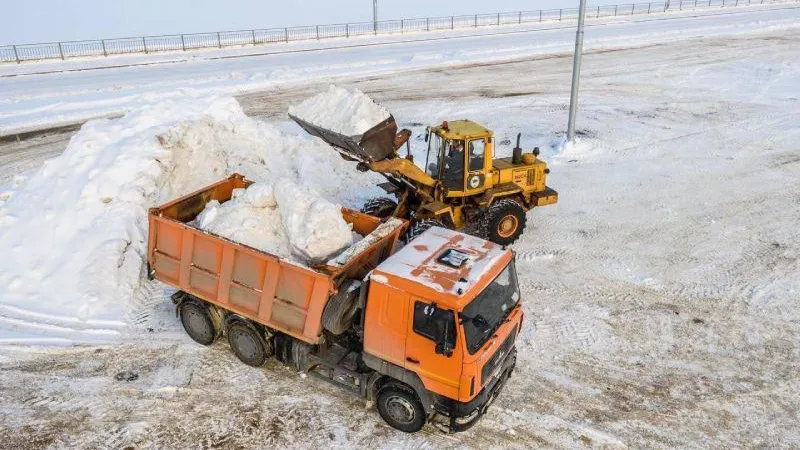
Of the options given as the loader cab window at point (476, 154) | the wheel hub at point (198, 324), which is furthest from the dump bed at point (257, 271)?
the loader cab window at point (476, 154)

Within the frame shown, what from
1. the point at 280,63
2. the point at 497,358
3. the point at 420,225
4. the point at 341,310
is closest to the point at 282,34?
the point at 280,63

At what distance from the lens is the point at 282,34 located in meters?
39.5

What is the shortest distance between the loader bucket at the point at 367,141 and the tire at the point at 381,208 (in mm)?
1189

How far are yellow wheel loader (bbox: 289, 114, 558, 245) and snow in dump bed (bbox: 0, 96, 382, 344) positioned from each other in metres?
2.23

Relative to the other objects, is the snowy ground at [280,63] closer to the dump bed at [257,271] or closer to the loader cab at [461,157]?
the loader cab at [461,157]

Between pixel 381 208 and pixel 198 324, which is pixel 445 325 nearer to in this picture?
pixel 198 324

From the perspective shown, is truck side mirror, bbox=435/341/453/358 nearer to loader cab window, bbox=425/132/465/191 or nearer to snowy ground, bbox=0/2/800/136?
loader cab window, bbox=425/132/465/191

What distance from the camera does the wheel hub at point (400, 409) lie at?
7.40 metres

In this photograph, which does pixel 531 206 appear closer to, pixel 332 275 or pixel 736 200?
pixel 736 200

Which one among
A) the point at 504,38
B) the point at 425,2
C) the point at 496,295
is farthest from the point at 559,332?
the point at 425,2

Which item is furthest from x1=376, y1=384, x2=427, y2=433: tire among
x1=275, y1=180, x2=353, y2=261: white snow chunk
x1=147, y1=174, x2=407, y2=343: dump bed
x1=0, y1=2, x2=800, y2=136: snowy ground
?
x1=0, y1=2, x2=800, y2=136: snowy ground

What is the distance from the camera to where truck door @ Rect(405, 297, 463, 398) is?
667cm

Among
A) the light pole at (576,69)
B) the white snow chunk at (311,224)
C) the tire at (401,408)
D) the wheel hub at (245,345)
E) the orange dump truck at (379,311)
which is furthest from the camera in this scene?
the light pole at (576,69)

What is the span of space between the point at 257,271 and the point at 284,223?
3.03 feet
